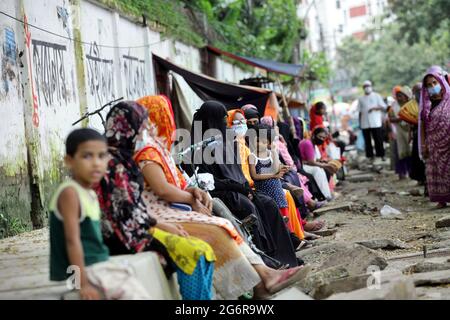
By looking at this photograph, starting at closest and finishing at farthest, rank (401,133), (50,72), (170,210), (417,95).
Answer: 1. (170,210)
2. (50,72)
3. (417,95)
4. (401,133)

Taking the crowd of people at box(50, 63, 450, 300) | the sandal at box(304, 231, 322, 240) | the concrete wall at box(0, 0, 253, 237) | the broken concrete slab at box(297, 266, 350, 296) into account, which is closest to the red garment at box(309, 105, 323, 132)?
the concrete wall at box(0, 0, 253, 237)

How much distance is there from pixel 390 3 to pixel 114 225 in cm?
3214

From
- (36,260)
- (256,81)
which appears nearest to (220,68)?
(256,81)

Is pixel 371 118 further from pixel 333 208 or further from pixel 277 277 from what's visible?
pixel 277 277

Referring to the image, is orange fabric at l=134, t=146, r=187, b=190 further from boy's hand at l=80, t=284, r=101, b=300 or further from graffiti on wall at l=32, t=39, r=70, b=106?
graffiti on wall at l=32, t=39, r=70, b=106

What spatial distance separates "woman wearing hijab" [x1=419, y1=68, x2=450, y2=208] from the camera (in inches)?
434

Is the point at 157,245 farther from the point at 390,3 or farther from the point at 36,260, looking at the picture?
the point at 390,3

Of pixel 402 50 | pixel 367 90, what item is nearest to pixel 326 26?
pixel 402 50

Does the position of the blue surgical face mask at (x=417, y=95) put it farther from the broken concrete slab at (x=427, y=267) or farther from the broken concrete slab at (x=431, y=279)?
the broken concrete slab at (x=431, y=279)

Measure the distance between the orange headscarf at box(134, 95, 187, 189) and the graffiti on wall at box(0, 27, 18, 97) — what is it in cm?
233

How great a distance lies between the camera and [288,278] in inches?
225

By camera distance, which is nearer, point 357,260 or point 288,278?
point 288,278

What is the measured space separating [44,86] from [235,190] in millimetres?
2627
